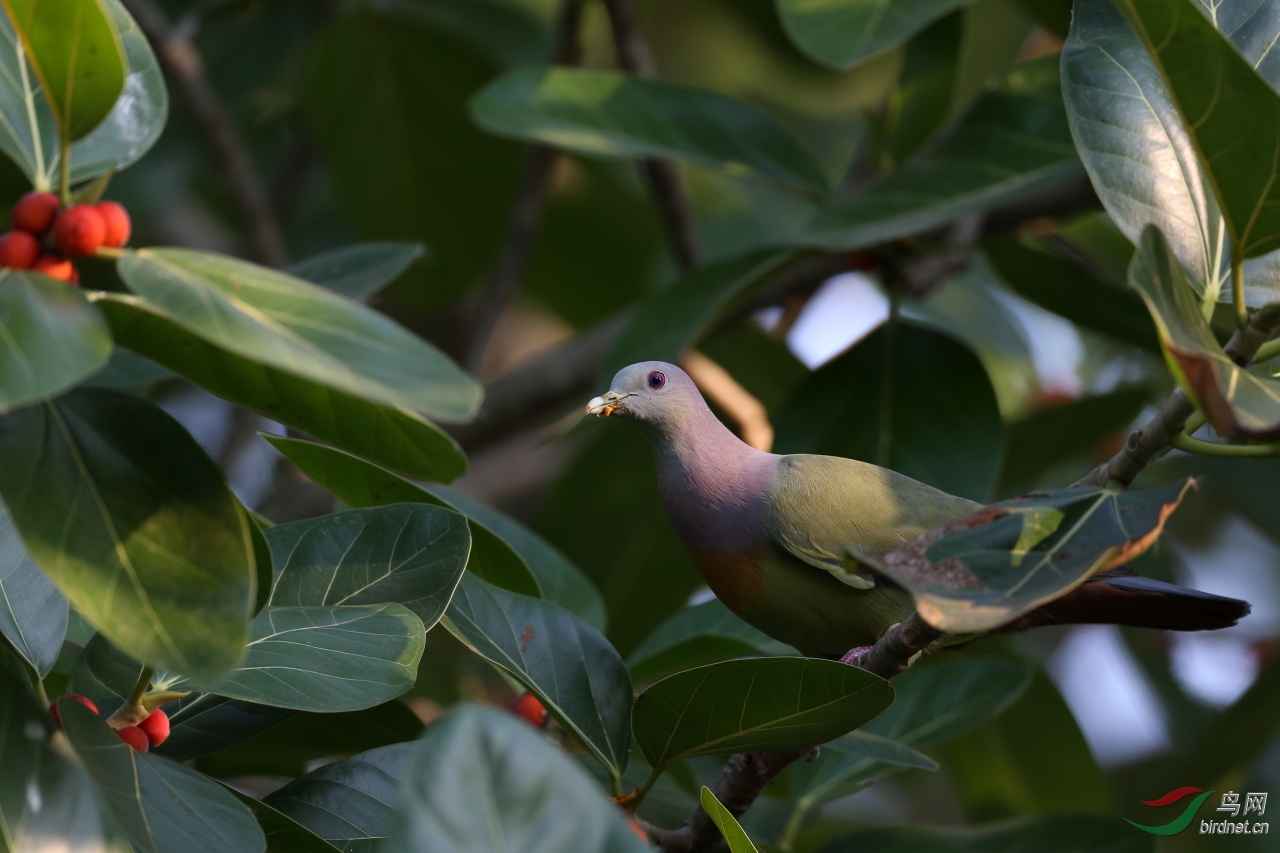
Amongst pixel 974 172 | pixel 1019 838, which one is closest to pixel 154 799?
pixel 1019 838

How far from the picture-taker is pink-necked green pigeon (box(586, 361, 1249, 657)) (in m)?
1.95

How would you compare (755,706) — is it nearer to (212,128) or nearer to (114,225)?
(114,225)

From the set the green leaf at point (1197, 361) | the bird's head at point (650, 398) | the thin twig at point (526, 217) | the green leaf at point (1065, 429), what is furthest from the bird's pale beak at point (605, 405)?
the green leaf at point (1065, 429)

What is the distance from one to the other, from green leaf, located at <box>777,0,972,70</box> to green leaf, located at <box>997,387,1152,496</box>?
4.73 feet

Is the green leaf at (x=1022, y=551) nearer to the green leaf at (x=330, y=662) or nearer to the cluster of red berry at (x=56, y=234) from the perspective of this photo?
the green leaf at (x=330, y=662)

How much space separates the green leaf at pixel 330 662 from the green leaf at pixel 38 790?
7.1 inches

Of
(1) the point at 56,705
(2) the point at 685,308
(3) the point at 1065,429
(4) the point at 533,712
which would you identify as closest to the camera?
(1) the point at 56,705

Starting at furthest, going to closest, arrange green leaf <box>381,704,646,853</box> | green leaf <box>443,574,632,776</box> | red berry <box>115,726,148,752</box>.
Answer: green leaf <box>443,574,632,776</box>
red berry <box>115,726,148,752</box>
green leaf <box>381,704,646,853</box>

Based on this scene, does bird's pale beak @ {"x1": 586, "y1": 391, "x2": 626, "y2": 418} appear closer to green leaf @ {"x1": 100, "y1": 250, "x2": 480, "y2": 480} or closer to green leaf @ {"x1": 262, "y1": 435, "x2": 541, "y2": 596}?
green leaf @ {"x1": 262, "y1": 435, "x2": 541, "y2": 596}

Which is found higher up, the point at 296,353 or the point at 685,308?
the point at 296,353

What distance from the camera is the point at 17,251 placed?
4.32ft

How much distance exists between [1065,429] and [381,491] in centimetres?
242

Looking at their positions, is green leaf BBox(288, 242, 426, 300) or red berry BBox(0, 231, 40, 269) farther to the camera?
green leaf BBox(288, 242, 426, 300)

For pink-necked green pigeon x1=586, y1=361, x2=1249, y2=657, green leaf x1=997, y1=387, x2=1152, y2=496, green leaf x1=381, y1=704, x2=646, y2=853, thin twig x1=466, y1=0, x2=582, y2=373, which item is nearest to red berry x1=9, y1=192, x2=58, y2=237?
green leaf x1=381, y1=704, x2=646, y2=853
